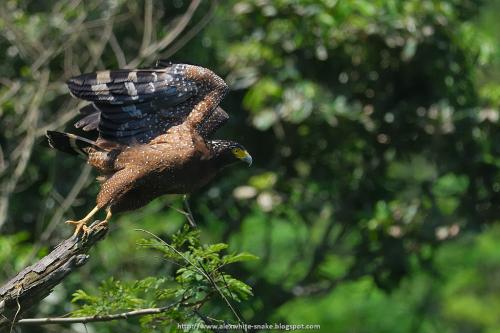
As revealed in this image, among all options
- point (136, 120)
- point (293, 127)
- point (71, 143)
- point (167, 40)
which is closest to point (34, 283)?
point (71, 143)

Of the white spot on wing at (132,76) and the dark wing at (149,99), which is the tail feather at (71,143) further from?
the white spot on wing at (132,76)

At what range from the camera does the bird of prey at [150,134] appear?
5203mm

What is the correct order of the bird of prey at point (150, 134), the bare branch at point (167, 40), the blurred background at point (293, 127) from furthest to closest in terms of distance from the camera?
the blurred background at point (293, 127) → the bare branch at point (167, 40) → the bird of prey at point (150, 134)

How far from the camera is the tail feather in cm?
541

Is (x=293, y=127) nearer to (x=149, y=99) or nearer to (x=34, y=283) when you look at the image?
(x=149, y=99)

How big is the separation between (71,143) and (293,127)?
359 centimetres

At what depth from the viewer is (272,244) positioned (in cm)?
1005

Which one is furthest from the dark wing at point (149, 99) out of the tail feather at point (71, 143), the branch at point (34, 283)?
the branch at point (34, 283)

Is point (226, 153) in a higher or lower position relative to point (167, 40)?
higher

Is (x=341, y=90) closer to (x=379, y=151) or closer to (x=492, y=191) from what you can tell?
(x=379, y=151)

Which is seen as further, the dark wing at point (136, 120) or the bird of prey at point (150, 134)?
the dark wing at point (136, 120)

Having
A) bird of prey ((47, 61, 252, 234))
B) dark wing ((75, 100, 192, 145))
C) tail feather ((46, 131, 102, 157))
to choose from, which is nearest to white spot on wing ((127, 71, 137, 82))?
bird of prey ((47, 61, 252, 234))

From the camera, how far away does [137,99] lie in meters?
5.47

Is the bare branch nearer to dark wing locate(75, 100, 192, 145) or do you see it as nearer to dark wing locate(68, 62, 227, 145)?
dark wing locate(68, 62, 227, 145)
